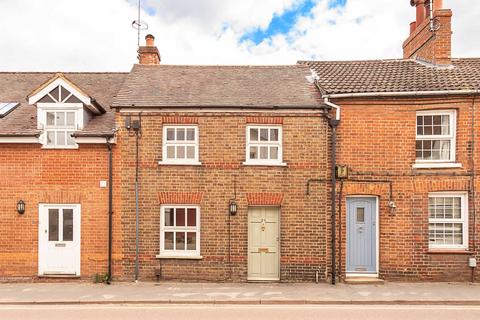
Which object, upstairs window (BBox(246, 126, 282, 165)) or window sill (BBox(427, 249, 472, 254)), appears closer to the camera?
window sill (BBox(427, 249, 472, 254))

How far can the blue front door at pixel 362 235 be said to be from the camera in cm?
1165

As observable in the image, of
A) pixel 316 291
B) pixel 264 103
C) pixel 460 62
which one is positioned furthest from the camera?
pixel 460 62

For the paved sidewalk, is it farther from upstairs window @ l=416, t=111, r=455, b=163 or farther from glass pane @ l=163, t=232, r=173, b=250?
upstairs window @ l=416, t=111, r=455, b=163

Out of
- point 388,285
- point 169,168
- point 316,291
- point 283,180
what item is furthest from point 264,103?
point 388,285

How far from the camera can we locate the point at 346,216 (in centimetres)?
1170

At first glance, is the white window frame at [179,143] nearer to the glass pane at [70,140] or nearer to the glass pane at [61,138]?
the glass pane at [70,140]

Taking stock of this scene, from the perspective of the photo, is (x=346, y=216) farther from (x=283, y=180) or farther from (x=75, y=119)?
(x=75, y=119)

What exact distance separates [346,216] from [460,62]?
745 centimetres

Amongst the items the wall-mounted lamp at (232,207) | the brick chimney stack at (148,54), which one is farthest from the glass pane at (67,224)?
the brick chimney stack at (148,54)

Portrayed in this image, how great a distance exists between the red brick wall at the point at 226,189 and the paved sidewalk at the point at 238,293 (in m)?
0.63

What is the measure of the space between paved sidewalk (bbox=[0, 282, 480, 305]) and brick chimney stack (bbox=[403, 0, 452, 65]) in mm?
7926

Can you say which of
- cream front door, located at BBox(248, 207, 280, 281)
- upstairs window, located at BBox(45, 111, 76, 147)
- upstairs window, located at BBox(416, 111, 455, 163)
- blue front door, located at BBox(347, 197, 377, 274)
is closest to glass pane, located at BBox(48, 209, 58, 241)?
upstairs window, located at BBox(45, 111, 76, 147)

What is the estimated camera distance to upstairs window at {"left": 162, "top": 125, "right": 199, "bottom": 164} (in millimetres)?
11773

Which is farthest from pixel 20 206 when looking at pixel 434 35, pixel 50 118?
pixel 434 35
